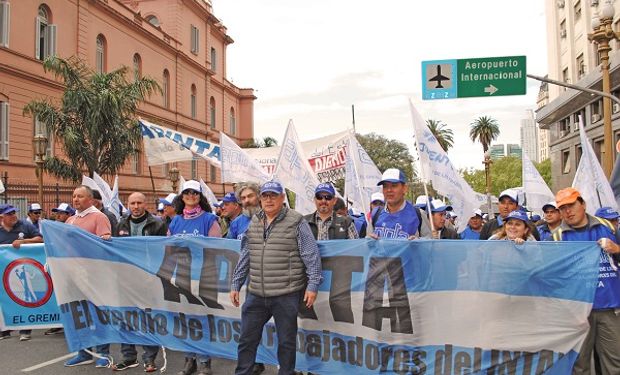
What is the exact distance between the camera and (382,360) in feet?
16.2

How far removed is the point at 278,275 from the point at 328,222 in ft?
4.52

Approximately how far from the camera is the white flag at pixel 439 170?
631 centimetres

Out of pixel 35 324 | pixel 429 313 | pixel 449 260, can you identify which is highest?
pixel 449 260

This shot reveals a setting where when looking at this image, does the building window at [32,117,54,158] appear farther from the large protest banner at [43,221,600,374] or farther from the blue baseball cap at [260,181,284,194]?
the blue baseball cap at [260,181,284,194]

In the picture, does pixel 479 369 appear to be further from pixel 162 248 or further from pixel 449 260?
pixel 162 248

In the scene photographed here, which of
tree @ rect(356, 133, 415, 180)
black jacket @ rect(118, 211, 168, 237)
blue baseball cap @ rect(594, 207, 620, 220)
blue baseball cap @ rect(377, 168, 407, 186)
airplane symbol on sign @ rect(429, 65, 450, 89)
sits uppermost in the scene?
tree @ rect(356, 133, 415, 180)

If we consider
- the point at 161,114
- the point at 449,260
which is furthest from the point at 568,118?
the point at 449,260

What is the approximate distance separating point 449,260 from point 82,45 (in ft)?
87.3

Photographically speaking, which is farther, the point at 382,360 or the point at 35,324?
the point at 35,324

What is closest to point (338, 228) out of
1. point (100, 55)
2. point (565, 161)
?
point (100, 55)

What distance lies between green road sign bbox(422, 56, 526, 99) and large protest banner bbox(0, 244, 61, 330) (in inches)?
283

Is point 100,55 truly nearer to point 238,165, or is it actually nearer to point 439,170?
point 238,165

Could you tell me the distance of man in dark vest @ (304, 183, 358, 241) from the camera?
5895 millimetres

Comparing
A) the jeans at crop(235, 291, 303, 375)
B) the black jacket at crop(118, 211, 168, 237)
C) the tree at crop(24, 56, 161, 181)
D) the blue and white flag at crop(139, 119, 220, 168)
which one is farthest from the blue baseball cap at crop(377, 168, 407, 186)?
the tree at crop(24, 56, 161, 181)
